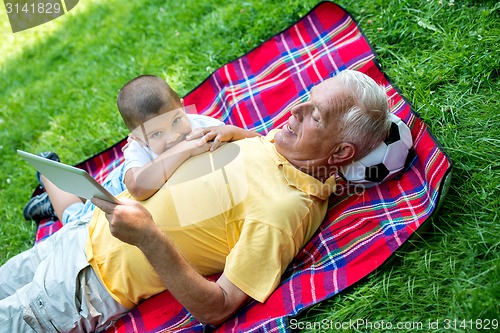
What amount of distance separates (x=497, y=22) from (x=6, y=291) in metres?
3.45

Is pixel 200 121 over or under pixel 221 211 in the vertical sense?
over

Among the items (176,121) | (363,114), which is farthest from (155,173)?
(363,114)

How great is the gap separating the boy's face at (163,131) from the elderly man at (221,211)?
200mm

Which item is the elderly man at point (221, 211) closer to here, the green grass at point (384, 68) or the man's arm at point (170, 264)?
the man's arm at point (170, 264)

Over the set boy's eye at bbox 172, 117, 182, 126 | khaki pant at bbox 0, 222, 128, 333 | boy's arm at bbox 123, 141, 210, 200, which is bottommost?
khaki pant at bbox 0, 222, 128, 333

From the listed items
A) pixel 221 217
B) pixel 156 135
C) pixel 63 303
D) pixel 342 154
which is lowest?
pixel 63 303

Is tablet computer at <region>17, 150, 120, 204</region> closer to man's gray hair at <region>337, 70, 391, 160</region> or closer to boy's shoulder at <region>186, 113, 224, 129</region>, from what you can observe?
boy's shoulder at <region>186, 113, 224, 129</region>

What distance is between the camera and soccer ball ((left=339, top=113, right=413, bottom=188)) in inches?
110

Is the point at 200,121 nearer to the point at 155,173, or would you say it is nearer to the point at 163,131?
the point at 163,131

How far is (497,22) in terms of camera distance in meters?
3.48

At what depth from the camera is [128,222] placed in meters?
2.34

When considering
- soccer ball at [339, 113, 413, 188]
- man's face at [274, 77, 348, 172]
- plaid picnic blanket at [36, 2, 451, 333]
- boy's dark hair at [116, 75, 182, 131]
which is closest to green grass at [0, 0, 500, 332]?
plaid picnic blanket at [36, 2, 451, 333]

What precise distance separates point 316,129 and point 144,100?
3.09 feet

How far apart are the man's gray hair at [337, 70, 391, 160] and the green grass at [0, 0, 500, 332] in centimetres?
44
